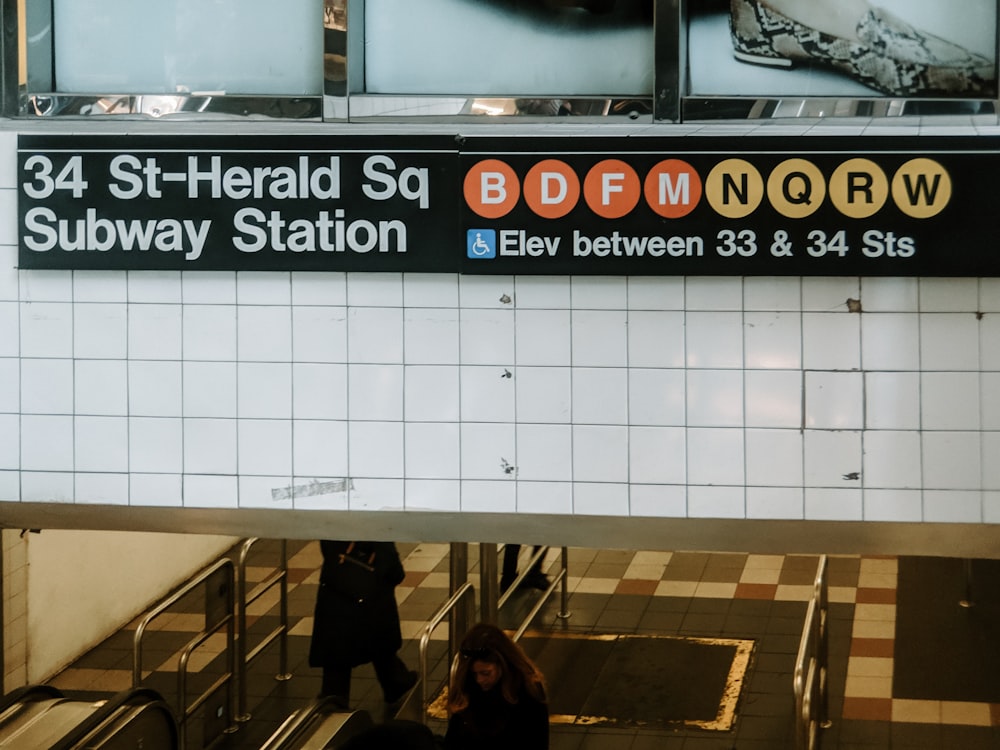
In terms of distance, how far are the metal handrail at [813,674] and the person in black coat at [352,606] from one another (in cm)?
229

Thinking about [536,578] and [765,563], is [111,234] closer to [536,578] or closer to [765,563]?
[536,578]

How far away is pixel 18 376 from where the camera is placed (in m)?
4.07

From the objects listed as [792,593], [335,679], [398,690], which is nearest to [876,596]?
[792,593]

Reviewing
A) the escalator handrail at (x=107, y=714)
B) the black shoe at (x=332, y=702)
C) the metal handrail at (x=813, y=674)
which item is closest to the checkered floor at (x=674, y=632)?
the metal handrail at (x=813, y=674)

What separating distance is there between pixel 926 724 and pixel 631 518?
3.75m

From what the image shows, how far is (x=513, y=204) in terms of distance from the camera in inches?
151

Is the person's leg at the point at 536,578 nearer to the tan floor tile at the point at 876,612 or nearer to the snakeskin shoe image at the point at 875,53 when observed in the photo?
the tan floor tile at the point at 876,612

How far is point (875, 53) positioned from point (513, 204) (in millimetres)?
1321

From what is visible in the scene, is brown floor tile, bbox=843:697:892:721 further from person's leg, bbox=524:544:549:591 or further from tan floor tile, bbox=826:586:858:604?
person's leg, bbox=524:544:549:591

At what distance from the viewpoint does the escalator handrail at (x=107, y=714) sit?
4.52 m

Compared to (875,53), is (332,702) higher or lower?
lower

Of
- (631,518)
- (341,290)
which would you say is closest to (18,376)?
(341,290)

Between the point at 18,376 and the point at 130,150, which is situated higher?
the point at 130,150

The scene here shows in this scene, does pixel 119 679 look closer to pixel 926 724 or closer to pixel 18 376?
pixel 18 376
